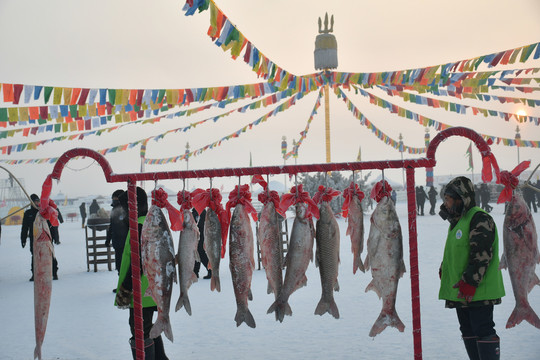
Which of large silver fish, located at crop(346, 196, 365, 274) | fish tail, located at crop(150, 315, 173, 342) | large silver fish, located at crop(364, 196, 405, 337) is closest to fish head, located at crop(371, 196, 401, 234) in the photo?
large silver fish, located at crop(364, 196, 405, 337)

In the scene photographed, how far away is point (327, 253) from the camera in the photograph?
3605 mm

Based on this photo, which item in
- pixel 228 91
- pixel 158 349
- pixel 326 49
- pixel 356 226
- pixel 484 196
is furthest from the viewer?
pixel 484 196

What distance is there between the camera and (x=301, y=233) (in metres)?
3.60

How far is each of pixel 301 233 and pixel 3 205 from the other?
154 feet

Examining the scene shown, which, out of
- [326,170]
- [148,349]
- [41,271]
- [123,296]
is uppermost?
[326,170]

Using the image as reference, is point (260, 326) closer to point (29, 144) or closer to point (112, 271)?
point (112, 271)

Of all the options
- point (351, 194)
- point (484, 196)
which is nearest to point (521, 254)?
point (351, 194)

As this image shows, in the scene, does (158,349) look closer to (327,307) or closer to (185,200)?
(185,200)

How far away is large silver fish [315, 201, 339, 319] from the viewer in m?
3.59

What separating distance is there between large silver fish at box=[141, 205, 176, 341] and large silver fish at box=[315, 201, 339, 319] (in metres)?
1.08

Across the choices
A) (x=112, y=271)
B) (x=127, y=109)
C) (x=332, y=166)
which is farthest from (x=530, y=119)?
(x=332, y=166)

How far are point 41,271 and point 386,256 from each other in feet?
8.72

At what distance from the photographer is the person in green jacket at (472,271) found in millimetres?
3578

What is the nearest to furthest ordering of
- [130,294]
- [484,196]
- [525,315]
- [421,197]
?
[525,315] < [130,294] < [484,196] < [421,197]
